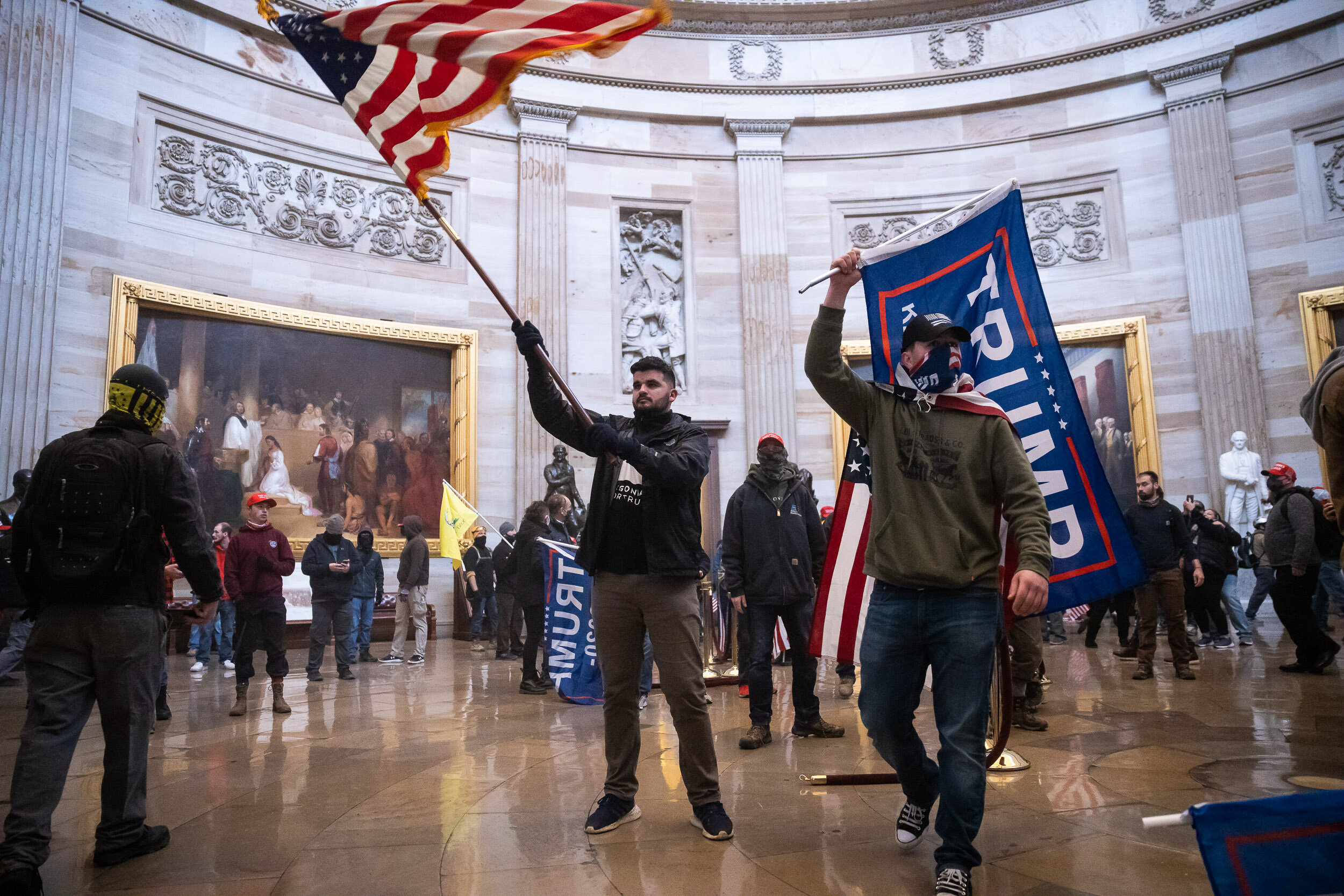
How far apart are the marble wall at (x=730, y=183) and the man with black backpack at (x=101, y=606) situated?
29.9 feet

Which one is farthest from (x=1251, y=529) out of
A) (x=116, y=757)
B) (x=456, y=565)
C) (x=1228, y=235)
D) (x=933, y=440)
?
(x=116, y=757)

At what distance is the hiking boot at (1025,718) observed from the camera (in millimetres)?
5238

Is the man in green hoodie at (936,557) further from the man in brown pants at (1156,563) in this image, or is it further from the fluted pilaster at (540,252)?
the fluted pilaster at (540,252)

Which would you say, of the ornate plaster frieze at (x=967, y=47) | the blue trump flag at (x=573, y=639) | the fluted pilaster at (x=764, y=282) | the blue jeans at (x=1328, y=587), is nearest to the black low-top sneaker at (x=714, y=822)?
the blue trump flag at (x=573, y=639)

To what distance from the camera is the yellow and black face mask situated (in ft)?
11.0

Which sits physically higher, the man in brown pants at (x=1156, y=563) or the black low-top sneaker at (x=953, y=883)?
the man in brown pants at (x=1156, y=563)

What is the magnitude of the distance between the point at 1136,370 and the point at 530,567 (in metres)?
11.0

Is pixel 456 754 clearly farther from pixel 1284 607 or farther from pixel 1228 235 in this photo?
pixel 1228 235

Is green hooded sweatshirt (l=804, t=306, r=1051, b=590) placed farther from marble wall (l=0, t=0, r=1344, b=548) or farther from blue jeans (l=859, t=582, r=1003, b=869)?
marble wall (l=0, t=0, r=1344, b=548)

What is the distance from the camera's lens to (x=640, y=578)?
3.43 meters

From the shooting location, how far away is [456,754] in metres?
4.87

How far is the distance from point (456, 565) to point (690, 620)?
9.15 metres

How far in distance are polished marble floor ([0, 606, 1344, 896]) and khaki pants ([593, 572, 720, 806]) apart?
29 centimetres

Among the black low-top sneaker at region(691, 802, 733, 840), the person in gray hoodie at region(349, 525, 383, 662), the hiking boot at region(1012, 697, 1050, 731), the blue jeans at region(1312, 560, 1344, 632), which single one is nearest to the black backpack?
the black low-top sneaker at region(691, 802, 733, 840)
